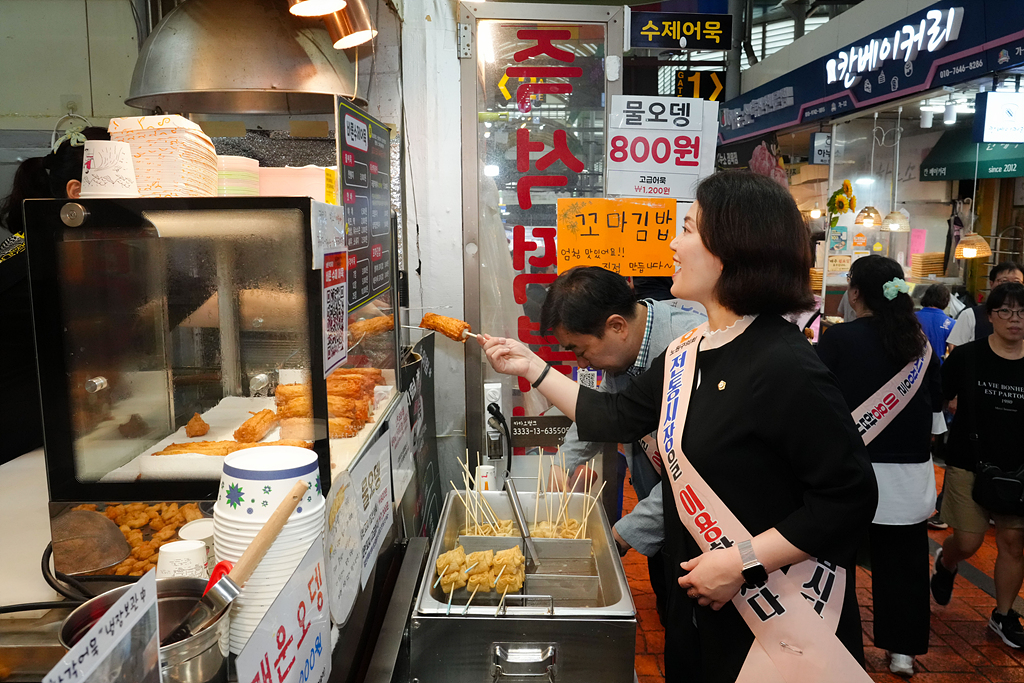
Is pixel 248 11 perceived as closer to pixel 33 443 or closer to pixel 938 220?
pixel 33 443

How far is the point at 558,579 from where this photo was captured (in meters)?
2.26

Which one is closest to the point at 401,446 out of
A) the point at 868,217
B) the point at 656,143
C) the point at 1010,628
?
the point at 656,143

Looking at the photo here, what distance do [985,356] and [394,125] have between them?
357 cm

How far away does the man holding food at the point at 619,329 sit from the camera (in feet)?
8.61

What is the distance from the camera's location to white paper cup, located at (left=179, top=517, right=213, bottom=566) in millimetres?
1304

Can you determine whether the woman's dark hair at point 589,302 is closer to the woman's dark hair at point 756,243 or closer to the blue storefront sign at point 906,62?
the woman's dark hair at point 756,243

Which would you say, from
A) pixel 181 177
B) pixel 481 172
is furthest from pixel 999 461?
pixel 181 177

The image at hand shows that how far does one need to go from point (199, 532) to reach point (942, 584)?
4555mm

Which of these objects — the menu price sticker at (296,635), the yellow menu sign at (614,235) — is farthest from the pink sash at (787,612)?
the yellow menu sign at (614,235)

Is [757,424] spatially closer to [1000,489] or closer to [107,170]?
[107,170]

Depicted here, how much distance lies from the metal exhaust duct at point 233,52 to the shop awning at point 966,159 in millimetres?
9472

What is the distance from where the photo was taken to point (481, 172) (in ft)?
11.6

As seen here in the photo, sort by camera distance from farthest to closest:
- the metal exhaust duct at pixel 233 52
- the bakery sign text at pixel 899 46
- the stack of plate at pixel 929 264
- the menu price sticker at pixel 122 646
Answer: the stack of plate at pixel 929 264 < the bakery sign text at pixel 899 46 < the metal exhaust duct at pixel 233 52 < the menu price sticker at pixel 122 646

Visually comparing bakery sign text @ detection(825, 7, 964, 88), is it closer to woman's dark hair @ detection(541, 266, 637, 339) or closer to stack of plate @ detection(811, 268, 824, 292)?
stack of plate @ detection(811, 268, 824, 292)
